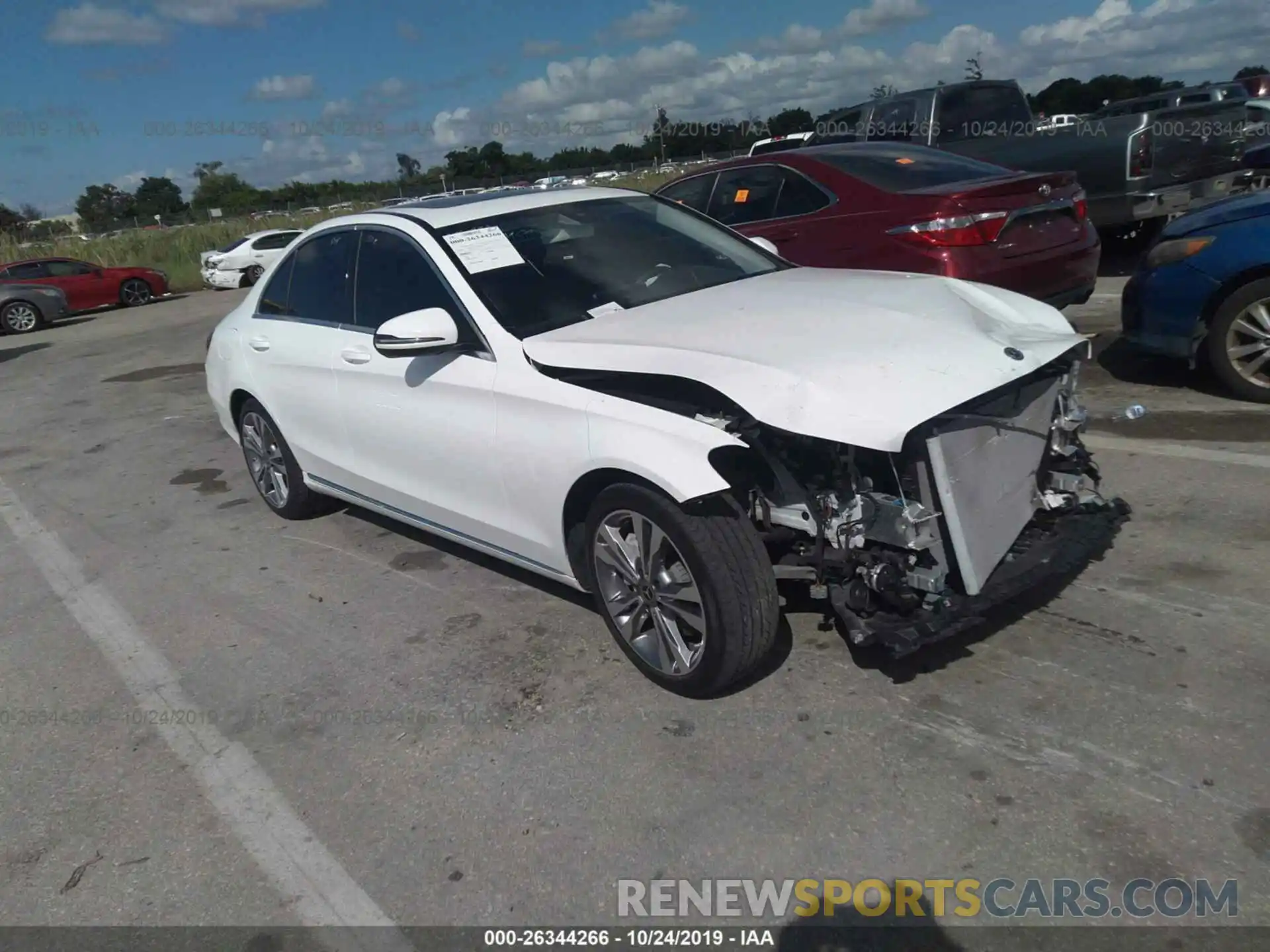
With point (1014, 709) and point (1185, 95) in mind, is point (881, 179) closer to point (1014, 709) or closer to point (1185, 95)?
point (1014, 709)

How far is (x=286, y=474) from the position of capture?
561 cm

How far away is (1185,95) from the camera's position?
22219 mm

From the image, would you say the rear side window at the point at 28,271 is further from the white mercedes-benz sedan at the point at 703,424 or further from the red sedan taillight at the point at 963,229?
the red sedan taillight at the point at 963,229

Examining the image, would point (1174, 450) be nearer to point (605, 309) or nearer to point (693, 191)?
point (605, 309)

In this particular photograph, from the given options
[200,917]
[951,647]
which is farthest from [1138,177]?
[200,917]

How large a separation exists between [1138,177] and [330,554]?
26.9 ft

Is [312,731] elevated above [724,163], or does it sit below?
below

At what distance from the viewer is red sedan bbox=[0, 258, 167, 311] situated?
21984 millimetres

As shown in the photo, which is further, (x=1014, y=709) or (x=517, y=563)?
(x=517, y=563)

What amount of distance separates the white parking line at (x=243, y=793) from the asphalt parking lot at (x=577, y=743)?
0.01 metres

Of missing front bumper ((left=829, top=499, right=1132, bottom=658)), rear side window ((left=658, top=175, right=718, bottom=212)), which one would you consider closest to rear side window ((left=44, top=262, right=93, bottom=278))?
rear side window ((left=658, top=175, right=718, bottom=212))

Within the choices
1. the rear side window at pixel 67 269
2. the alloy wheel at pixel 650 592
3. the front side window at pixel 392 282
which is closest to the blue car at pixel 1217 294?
the alloy wheel at pixel 650 592

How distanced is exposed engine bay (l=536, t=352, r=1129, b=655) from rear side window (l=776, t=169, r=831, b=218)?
3471 mm

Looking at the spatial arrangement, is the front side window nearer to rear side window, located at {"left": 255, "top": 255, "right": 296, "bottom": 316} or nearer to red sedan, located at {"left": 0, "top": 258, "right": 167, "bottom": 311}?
rear side window, located at {"left": 255, "top": 255, "right": 296, "bottom": 316}
